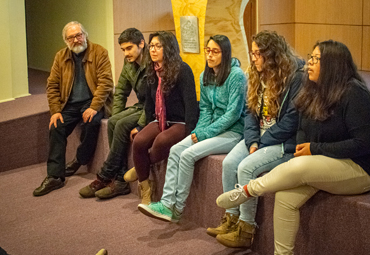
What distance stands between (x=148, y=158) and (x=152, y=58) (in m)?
0.69

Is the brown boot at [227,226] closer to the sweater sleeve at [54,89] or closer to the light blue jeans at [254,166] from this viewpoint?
the light blue jeans at [254,166]

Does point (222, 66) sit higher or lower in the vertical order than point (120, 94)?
higher

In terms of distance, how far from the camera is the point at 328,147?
2.39 metres

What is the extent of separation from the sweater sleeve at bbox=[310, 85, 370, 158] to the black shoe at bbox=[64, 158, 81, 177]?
265 cm

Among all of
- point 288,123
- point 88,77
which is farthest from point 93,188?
point 288,123

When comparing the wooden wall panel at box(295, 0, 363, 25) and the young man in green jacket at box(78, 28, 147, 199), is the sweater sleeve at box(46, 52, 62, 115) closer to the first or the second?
the young man in green jacket at box(78, 28, 147, 199)

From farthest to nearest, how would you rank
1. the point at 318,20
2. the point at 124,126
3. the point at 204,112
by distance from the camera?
the point at 318,20 → the point at 124,126 → the point at 204,112

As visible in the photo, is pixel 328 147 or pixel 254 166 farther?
pixel 254 166

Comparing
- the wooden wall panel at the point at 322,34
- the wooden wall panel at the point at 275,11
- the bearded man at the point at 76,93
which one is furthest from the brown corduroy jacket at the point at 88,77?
the wooden wall panel at the point at 322,34

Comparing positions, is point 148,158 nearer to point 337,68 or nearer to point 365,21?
point 337,68

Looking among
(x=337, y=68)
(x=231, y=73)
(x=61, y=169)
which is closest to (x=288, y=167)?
(x=337, y=68)

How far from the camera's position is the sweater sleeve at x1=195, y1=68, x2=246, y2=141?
3151 millimetres

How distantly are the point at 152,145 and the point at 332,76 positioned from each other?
1.45 meters

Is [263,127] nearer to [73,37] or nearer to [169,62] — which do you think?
[169,62]
